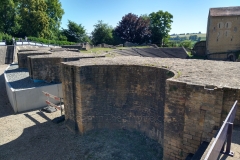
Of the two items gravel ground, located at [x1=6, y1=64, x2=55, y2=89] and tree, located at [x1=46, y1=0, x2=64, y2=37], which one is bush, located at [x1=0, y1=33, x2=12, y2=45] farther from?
gravel ground, located at [x1=6, y1=64, x2=55, y2=89]

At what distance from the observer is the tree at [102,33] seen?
4819 cm

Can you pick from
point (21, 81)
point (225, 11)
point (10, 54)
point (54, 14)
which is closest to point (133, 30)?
point (54, 14)

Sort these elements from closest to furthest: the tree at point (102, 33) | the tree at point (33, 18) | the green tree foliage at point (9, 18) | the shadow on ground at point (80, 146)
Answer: the shadow on ground at point (80, 146) < the tree at point (33, 18) < the green tree foliage at point (9, 18) < the tree at point (102, 33)

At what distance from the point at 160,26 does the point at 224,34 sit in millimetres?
17181

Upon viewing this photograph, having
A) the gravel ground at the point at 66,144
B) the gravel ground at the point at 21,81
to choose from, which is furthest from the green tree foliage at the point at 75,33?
the gravel ground at the point at 66,144

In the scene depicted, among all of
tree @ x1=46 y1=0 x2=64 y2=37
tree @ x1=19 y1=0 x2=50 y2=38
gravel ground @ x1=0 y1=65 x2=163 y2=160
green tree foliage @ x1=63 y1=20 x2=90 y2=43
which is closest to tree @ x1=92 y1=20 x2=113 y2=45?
green tree foliage @ x1=63 y1=20 x2=90 y2=43

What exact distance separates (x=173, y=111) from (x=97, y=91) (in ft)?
12.4

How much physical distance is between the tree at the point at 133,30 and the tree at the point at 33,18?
1931cm

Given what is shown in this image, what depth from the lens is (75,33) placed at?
49312 mm

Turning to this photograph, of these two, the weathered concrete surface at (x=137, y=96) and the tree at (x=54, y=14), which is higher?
the tree at (x=54, y=14)

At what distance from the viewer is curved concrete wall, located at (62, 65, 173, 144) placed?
7.58 m

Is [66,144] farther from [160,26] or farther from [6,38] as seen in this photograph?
[160,26]

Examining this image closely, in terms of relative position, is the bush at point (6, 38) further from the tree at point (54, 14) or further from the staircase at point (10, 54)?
the tree at point (54, 14)

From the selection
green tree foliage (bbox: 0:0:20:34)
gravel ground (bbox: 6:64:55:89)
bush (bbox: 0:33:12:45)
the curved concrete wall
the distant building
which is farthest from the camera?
the distant building
